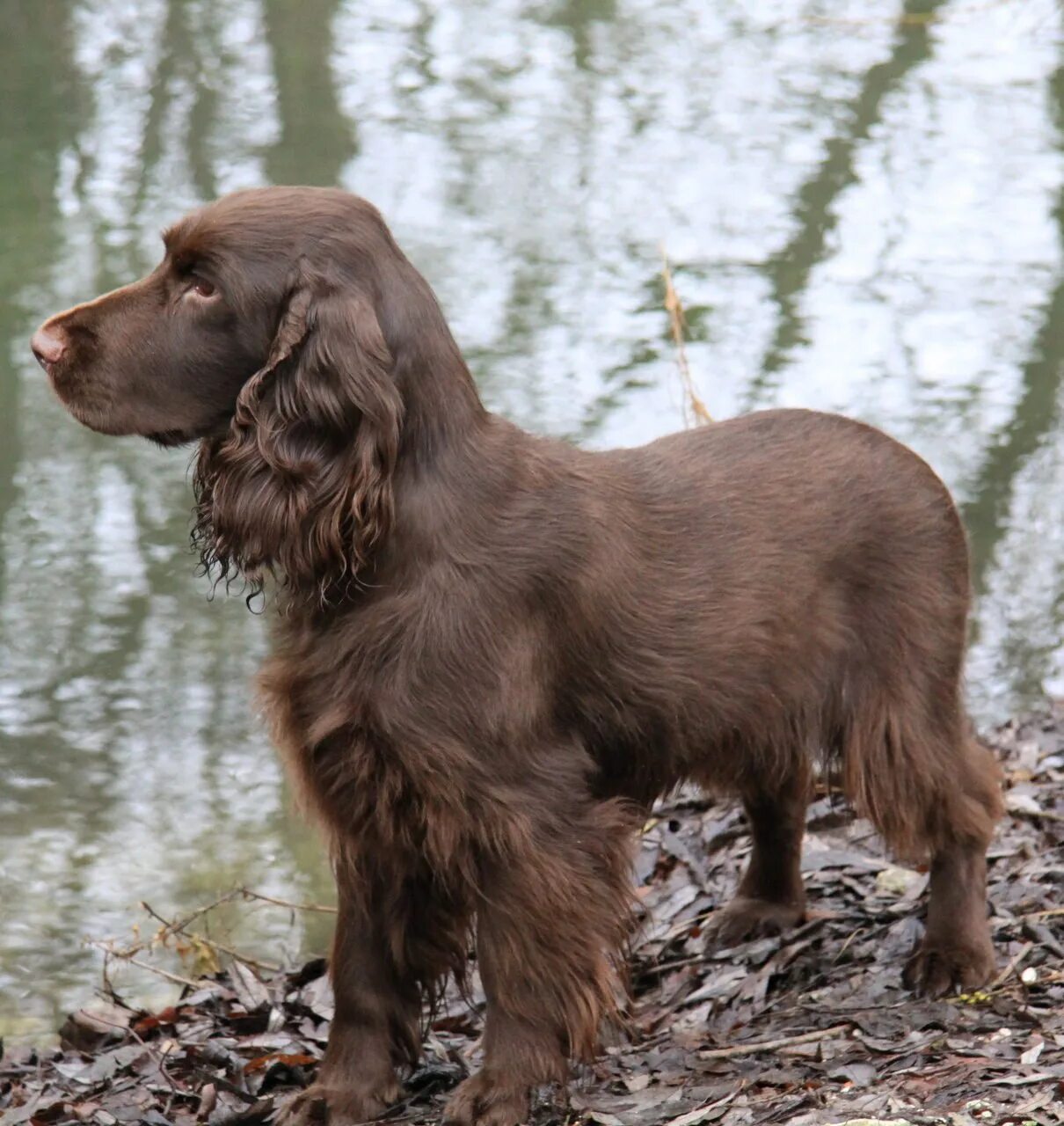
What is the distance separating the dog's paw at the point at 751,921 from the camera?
535 cm

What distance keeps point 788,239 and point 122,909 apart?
21.3 ft

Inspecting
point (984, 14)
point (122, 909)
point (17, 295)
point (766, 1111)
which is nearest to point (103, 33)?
point (17, 295)

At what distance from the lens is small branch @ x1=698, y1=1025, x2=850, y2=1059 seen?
14.7ft

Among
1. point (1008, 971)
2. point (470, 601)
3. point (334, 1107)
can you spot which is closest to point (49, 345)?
point (470, 601)

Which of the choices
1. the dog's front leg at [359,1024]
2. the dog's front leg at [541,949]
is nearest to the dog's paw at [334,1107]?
the dog's front leg at [359,1024]

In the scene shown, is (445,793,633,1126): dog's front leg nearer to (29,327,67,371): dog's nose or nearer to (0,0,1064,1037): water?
(29,327,67,371): dog's nose

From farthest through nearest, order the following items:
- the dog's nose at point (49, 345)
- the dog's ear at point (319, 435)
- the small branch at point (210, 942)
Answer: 1. the small branch at point (210, 942)
2. the dog's nose at point (49, 345)
3. the dog's ear at point (319, 435)

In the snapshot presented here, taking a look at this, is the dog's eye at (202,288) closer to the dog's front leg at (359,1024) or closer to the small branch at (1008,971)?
the dog's front leg at (359,1024)

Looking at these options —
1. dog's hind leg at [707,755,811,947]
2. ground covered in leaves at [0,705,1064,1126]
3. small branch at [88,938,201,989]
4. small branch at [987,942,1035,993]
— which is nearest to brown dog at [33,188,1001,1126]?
small branch at [987,942,1035,993]

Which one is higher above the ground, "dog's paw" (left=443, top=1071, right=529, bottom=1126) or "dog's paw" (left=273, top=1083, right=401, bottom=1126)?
"dog's paw" (left=443, top=1071, right=529, bottom=1126)

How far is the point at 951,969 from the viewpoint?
486 centimetres

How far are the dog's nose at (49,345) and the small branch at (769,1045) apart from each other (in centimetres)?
223

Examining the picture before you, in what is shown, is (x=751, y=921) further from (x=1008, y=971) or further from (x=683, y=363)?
(x=683, y=363)

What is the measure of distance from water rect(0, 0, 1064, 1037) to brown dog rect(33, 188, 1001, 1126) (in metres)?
1.99
